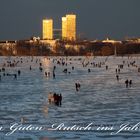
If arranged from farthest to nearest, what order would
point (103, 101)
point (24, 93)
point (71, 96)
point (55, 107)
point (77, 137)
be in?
1. point (24, 93)
2. point (71, 96)
3. point (103, 101)
4. point (55, 107)
5. point (77, 137)

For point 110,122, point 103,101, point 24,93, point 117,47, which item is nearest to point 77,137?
point 110,122

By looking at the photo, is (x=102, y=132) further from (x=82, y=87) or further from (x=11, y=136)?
(x=82, y=87)

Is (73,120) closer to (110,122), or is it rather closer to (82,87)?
(110,122)

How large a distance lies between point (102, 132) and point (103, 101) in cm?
941

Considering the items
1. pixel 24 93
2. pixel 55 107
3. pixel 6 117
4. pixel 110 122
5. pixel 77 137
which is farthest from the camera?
pixel 24 93

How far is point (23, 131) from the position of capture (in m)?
18.9

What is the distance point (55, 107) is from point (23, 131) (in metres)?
6.63

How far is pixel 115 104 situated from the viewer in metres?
Answer: 26.8

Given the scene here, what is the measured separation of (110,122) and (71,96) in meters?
10.6

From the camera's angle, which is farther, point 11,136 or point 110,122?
point 110,122

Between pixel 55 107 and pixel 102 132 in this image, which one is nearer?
pixel 102 132

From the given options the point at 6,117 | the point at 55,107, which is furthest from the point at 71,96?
the point at 6,117

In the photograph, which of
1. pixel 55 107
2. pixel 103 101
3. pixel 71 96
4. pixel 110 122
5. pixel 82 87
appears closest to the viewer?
pixel 110 122

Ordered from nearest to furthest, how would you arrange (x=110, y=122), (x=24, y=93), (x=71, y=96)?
(x=110, y=122) → (x=71, y=96) → (x=24, y=93)
